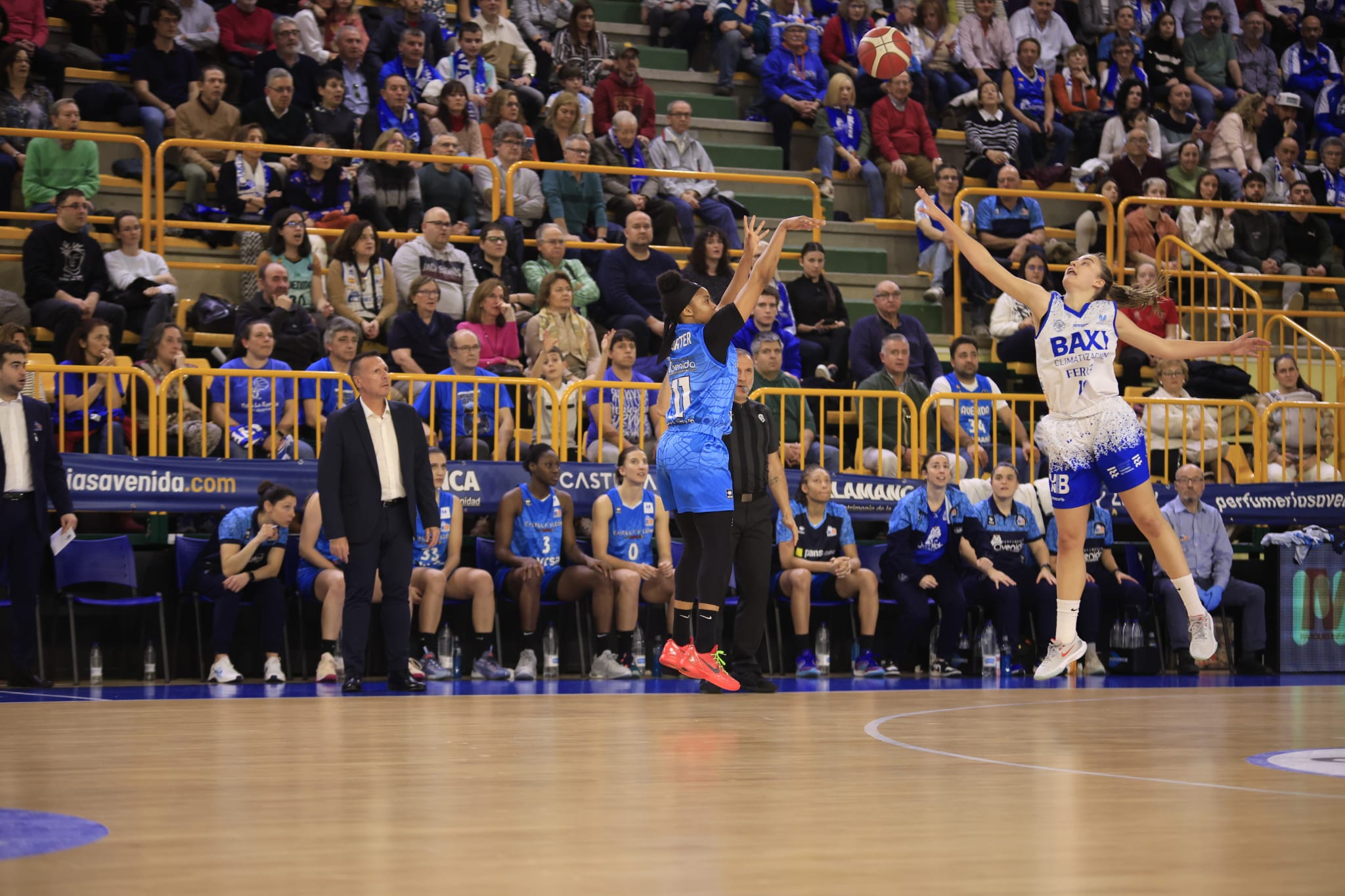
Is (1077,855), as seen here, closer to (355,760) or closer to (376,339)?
(355,760)

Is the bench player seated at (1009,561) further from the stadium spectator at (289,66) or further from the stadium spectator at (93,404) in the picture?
the stadium spectator at (289,66)

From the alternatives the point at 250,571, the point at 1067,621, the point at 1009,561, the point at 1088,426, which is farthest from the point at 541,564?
the point at 1088,426

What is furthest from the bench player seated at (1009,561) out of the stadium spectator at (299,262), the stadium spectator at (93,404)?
the stadium spectator at (93,404)

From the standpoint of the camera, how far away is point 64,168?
13.5 meters

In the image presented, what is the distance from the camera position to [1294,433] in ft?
49.5

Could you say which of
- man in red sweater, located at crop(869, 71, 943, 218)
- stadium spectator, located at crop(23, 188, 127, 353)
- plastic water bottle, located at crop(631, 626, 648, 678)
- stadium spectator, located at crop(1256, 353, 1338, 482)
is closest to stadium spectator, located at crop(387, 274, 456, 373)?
stadium spectator, located at crop(23, 188, 127, 353)

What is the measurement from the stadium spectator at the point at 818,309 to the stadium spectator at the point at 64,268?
6103 millimetres

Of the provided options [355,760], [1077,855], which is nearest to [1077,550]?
[355,760]

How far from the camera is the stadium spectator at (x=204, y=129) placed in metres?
14.2

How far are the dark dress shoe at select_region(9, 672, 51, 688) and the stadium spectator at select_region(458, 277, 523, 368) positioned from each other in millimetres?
4271

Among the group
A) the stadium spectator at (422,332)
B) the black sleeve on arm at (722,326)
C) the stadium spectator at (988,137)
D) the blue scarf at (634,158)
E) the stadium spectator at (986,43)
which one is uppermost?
the stadium spectator at (986,43)

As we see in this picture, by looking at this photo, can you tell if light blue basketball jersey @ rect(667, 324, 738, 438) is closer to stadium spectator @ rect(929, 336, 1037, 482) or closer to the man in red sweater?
stadium spectator @ rect(929, 336, 1037, 482)

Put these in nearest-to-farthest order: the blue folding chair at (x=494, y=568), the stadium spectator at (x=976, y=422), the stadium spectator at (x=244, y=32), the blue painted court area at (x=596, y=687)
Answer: the blue painted court area at (x=596, y=687), the blue folding chair at (x=494, y=568), the stadium spectator at (x=976, y=422), the stadium spectator at (x=244, y=32)

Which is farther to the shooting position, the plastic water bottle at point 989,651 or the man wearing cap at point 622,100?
the man wearing cap at point 622,100
